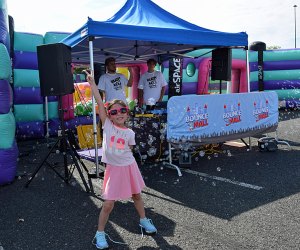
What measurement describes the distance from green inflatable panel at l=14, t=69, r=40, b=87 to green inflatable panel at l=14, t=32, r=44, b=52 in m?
0.59

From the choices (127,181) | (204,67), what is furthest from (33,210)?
(204,67)

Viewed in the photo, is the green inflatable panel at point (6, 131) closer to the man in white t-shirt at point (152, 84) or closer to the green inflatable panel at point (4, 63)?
the green inflatable panel at point (4, 63)

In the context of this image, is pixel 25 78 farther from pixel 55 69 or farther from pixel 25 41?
pixel 55 69

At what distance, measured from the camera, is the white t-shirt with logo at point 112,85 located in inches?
269

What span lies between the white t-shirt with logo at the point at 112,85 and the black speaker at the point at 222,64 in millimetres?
2519

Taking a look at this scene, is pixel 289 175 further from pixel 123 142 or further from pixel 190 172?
pixel 123 142

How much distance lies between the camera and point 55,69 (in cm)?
498

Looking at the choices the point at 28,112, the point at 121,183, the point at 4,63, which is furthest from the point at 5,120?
the point at 28,112

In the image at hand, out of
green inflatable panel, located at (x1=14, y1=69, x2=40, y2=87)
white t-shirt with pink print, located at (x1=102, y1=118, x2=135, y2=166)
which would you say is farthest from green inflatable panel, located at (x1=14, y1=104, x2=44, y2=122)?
white t-shirt with pink print, located at (x1=102, y1=118, x2=135, y2=166)

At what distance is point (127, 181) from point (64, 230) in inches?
37.3

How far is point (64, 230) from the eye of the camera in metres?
3.49

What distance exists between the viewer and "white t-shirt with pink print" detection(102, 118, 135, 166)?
3.21 meters

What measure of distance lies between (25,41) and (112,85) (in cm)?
364

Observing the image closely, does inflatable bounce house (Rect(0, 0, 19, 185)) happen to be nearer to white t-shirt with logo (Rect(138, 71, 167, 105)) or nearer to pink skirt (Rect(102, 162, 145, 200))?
pink skirt (Rect(102, 162, 145, 200))
